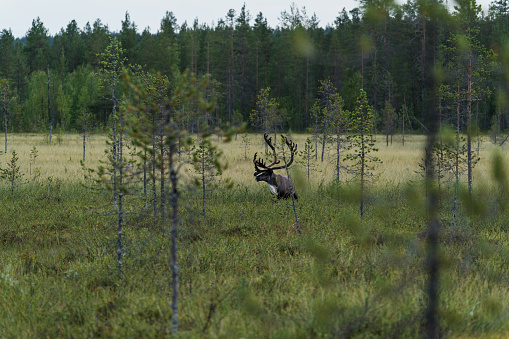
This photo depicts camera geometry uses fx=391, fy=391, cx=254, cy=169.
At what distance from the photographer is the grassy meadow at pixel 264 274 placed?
3672mm

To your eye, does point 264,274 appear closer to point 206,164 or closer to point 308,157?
point 206,164

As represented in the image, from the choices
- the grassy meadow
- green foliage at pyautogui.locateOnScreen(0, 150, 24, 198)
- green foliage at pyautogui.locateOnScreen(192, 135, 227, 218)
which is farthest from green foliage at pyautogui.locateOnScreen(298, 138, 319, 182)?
green foliage at pyautogui.locateOnScreen(0, 150, 24, 198)

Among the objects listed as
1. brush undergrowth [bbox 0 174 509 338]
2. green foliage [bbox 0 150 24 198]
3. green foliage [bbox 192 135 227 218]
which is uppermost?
green foliage [bbox 192 135 227 218]

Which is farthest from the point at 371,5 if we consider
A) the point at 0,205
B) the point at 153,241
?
the point at 0,205

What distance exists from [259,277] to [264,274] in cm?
28

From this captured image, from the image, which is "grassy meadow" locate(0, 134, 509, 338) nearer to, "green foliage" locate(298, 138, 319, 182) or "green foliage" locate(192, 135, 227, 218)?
"green foliage" locate(192, 135, 227, 218)

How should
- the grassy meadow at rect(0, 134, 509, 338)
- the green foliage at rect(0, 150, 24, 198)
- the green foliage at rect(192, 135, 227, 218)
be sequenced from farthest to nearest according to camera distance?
the green foliage at rect(0, 150, 24, 198), the grassy meadow at rect(0, 134, 509, 338), the green foliage at rect(192, 135, 227, 218)

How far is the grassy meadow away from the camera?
12.0 ft

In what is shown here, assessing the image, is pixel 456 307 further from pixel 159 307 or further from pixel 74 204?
pixel 74 204

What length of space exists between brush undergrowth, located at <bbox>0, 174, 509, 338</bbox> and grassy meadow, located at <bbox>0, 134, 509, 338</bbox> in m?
0.02

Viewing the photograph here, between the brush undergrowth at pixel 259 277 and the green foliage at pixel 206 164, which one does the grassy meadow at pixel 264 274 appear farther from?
the green foliage at pixel 206 164

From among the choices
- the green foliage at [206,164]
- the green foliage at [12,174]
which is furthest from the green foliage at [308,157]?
the green foliage at [12,174]

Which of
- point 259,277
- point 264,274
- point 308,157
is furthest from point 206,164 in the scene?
point 259,277

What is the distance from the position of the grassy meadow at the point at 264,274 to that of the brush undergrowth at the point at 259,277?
0.07 feet
